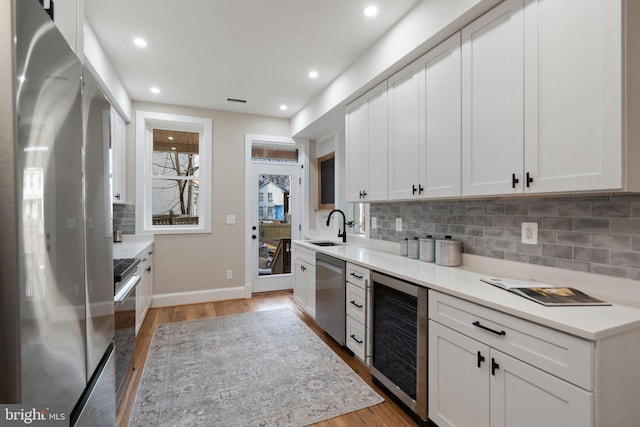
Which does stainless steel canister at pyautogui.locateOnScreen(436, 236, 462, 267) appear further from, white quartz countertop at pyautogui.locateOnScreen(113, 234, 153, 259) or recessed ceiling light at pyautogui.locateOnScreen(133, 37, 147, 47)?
recessed ceiling light at pyautogui.locateOnScreen(133, 37, 147, 47)

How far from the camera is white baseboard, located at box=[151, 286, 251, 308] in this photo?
4.10 metres

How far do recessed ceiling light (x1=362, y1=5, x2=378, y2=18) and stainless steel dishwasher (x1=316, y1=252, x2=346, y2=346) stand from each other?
200cm

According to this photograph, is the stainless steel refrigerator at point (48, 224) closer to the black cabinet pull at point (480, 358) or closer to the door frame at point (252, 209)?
the black cabinet pull at point (480, 358)

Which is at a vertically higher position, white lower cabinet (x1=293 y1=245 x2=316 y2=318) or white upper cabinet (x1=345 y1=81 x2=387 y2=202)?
white upper cabinet (x1=345 y1=81 x2=387 y2=202)

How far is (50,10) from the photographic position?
0.91m

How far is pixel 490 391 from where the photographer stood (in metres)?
1.40

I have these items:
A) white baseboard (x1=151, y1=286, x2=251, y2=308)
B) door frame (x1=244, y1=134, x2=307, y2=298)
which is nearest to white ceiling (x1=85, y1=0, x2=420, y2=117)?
door frame (x1=244, y1=134, x2=307, y2=298)

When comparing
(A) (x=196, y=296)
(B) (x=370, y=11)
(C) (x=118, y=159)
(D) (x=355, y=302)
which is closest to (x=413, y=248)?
(D) (x=355, y=302)

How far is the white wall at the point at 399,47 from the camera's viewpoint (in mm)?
1853

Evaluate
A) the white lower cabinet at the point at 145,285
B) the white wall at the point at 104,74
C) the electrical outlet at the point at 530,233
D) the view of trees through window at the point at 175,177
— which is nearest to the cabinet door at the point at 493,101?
the electrical outlet at the point at 530,233

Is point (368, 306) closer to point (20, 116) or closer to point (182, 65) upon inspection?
point (20, 116)

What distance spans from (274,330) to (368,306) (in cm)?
138

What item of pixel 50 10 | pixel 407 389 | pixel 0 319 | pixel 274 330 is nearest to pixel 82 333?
pixel 0 319

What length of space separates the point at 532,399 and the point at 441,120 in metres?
1.65
